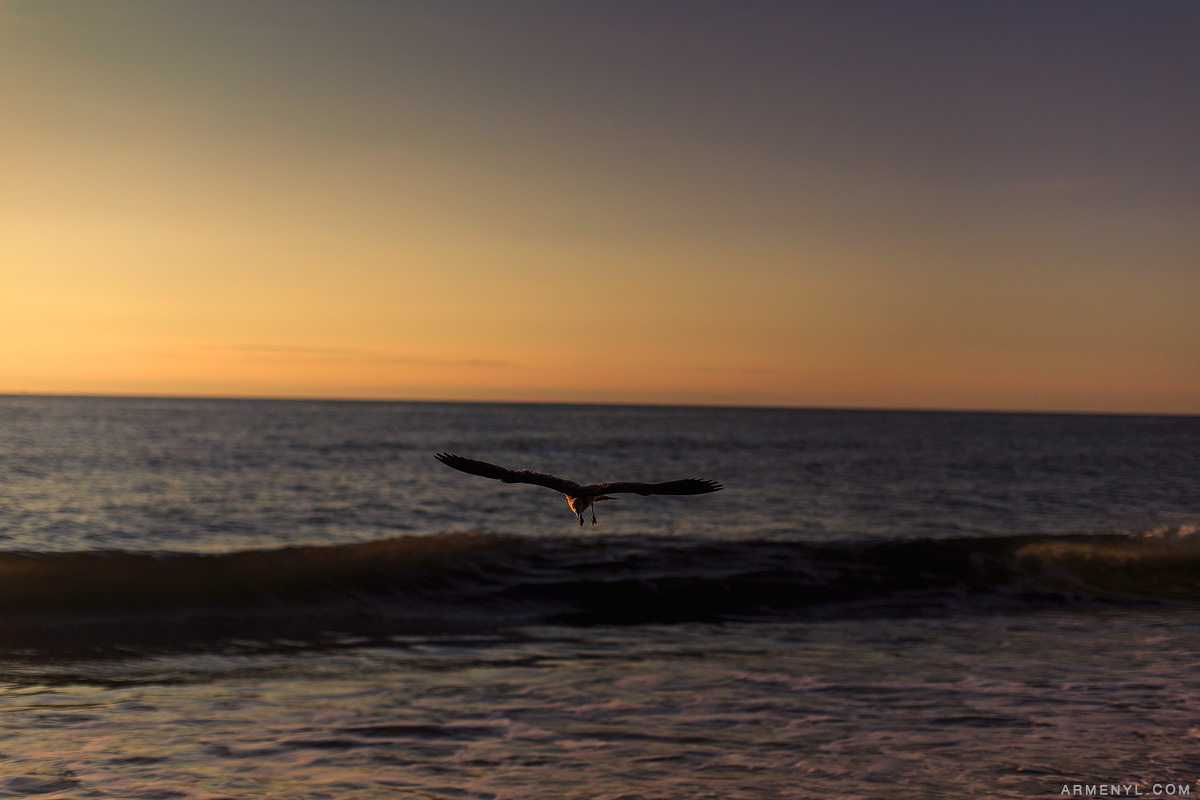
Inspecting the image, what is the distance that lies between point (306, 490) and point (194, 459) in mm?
15770

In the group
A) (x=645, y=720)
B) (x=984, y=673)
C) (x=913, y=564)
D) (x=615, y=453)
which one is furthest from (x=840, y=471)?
(x=645, y=720)

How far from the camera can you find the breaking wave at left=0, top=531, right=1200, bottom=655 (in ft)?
45.3

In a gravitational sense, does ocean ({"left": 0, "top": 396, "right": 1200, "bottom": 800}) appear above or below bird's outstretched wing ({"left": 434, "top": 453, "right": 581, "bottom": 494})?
below

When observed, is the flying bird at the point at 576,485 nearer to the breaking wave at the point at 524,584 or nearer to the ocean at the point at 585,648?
the ocean at the point at 585,648

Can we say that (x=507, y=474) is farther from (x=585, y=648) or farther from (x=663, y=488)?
(x=585, y=648)

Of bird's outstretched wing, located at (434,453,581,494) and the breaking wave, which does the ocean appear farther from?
bird's outstretched wing, located at (434,453,581,494)

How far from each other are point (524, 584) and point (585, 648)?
453 centimetres

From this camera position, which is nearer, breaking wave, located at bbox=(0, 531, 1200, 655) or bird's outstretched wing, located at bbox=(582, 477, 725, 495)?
bird's outstretched wing, located at bbox=(582, 477, 725, 495)

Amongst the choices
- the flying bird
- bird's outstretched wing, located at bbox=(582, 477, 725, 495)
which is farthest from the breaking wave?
bird's outstretched wing, located at bbox=(582, 477, 725, 495)

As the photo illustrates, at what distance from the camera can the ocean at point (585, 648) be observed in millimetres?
7590

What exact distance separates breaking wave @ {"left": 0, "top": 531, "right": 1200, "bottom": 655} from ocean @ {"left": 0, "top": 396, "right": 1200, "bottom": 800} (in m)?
0.08

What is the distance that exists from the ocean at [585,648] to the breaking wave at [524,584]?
0.27ft

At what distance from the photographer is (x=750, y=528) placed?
23.1 metres

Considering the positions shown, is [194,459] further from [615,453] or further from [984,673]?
[984,673]
